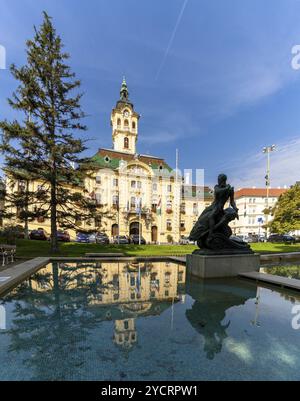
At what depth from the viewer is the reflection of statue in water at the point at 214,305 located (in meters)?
4.11

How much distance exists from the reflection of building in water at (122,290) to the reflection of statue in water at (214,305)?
0.71 metres

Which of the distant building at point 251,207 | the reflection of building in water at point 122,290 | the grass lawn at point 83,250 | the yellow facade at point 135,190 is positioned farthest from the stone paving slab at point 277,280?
the distant building at point 251,207

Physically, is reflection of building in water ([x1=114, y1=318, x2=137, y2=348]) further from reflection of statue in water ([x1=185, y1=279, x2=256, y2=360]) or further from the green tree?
the green tree

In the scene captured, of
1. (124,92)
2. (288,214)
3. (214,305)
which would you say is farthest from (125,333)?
(124,92)

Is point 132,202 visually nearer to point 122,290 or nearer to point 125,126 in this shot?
point 125,126

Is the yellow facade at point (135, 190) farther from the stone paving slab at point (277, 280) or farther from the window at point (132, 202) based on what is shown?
the stone paving slab at point (277, 280)

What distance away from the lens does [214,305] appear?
6.02m

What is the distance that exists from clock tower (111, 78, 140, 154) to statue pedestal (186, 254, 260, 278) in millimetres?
51086

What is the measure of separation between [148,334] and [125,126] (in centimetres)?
5971

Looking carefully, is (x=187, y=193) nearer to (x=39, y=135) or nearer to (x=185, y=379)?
(x=39, y=135)

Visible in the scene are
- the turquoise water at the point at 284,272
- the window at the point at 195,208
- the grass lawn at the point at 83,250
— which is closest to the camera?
the turquoise water at the point at 284,272

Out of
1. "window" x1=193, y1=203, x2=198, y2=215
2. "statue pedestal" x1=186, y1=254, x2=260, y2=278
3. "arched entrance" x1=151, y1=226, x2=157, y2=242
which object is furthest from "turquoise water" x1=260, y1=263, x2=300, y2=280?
"window" x1=193, y1=203, x2=198, y2=215

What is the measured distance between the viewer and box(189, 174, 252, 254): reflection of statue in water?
9664 mm
